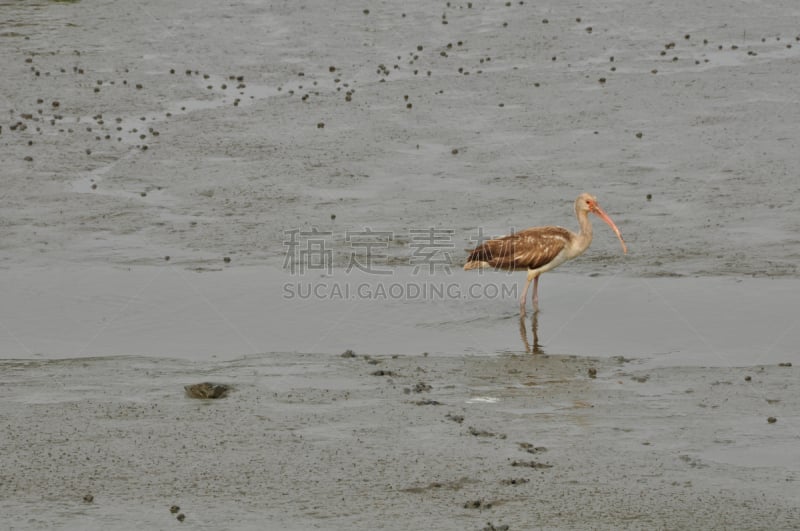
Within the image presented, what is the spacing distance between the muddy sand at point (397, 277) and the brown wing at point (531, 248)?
53 cm

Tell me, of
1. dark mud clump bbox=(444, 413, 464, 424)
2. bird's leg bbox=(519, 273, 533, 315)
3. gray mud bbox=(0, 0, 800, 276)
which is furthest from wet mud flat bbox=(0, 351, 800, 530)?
gray mud bbox=(0, 0, 800, 276)

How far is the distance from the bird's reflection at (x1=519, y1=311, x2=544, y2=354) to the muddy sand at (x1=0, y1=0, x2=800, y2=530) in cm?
8

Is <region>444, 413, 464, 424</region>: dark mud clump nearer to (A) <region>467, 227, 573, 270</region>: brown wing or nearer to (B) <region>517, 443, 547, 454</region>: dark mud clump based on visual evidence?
(B) <region>517, 443, 547, 454</region>: dark mud clump

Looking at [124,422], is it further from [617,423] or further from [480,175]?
[480,175]

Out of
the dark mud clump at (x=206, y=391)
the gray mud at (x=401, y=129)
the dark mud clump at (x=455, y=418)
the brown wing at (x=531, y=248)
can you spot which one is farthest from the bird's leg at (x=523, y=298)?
the dark mud clump at (x=206, y=391)

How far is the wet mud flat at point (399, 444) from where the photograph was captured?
9.59m

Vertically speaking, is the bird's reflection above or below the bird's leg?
below

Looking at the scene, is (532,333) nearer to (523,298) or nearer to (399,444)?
(523,298)

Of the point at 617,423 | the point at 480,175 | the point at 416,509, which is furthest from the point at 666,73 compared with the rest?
the point at 416,509

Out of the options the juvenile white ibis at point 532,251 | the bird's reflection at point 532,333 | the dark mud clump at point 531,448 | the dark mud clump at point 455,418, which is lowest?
the bird's reflection at point 532,333

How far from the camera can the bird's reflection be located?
1400cm

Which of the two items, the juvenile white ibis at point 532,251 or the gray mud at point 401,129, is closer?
the juvenile white ibis at point 532,251

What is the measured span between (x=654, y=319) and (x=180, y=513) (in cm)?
681

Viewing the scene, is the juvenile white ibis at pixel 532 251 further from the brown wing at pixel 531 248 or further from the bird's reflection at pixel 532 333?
the bird's reflection at pixel 532 333
